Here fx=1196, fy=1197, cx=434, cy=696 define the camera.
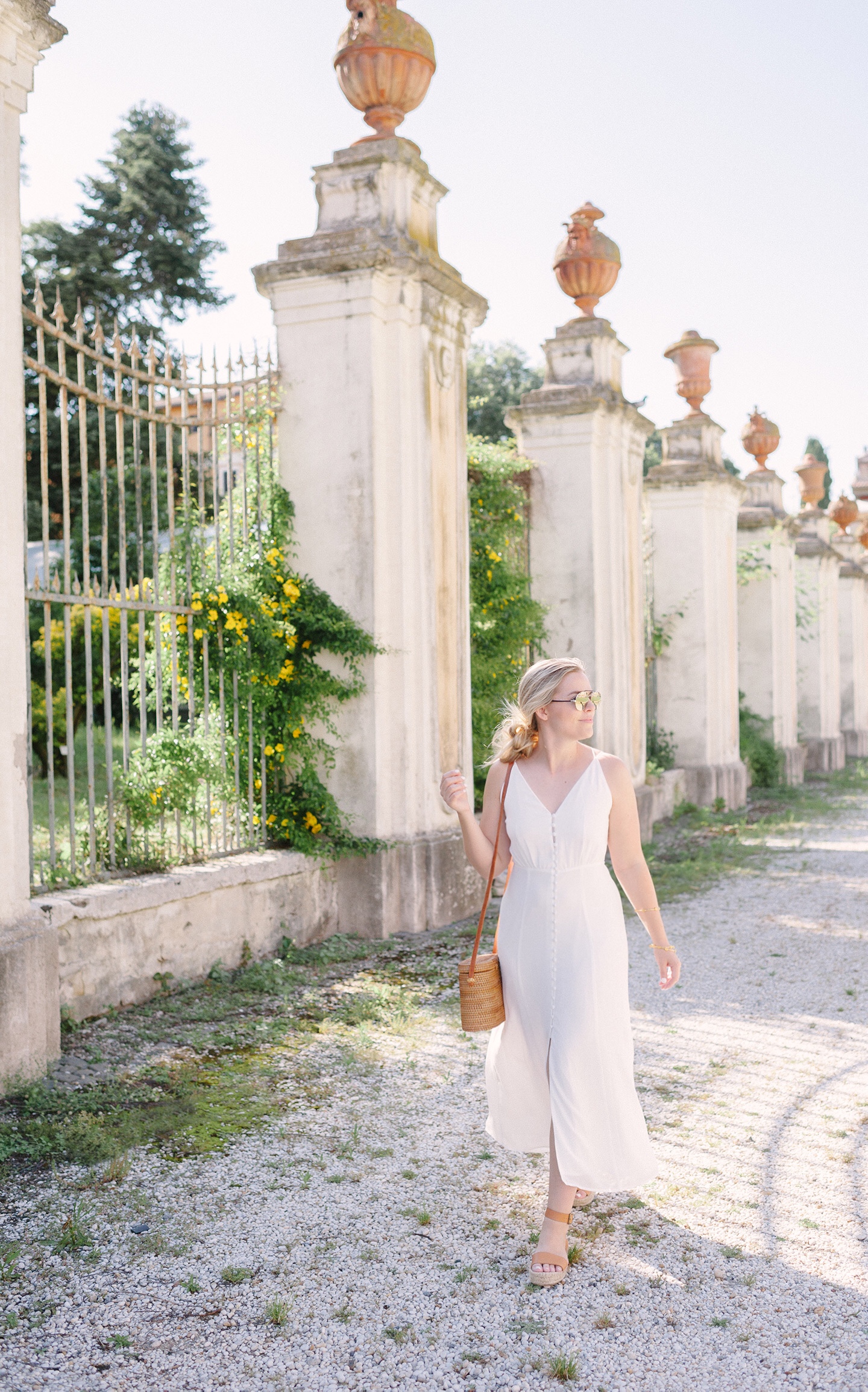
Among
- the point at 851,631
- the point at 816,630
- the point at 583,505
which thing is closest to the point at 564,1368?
the point at 583,505

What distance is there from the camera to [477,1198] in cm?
320

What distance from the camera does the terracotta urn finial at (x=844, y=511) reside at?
20.9 m

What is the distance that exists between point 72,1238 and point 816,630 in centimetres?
1729

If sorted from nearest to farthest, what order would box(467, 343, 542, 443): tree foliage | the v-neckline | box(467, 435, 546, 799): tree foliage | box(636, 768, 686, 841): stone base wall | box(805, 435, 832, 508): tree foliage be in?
the v-neckline, box(467, 435, 546, 799): tree foliage, box(636, 768, 686, 841): stone base wall, box(467, 343, 542, 443): tree foliage, box(805, 435, 832, 508): tree foliage

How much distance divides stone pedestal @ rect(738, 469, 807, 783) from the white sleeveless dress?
1280cm

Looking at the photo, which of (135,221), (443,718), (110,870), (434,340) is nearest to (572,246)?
(434,340)

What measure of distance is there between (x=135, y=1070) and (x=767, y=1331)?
2.41 meters

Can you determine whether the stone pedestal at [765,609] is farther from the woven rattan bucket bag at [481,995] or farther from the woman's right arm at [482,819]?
the woven rattan bucket bag at [481,995]

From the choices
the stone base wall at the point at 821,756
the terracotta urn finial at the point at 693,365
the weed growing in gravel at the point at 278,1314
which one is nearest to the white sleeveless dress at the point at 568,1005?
the weed growing in gravel at the point at 278,1314

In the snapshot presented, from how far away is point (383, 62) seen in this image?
6.44 metres

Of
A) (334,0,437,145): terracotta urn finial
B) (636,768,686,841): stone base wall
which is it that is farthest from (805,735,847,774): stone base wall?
(334,0,437,145): terracotta urn finial

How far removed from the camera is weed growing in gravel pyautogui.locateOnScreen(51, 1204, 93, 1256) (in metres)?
2.88

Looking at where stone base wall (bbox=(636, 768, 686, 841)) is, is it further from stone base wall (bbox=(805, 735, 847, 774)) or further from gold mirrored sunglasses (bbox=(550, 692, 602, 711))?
stone base wall (bbox=(805, 735, 847, 774))

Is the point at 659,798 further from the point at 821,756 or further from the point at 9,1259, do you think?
the point at 9,1259
